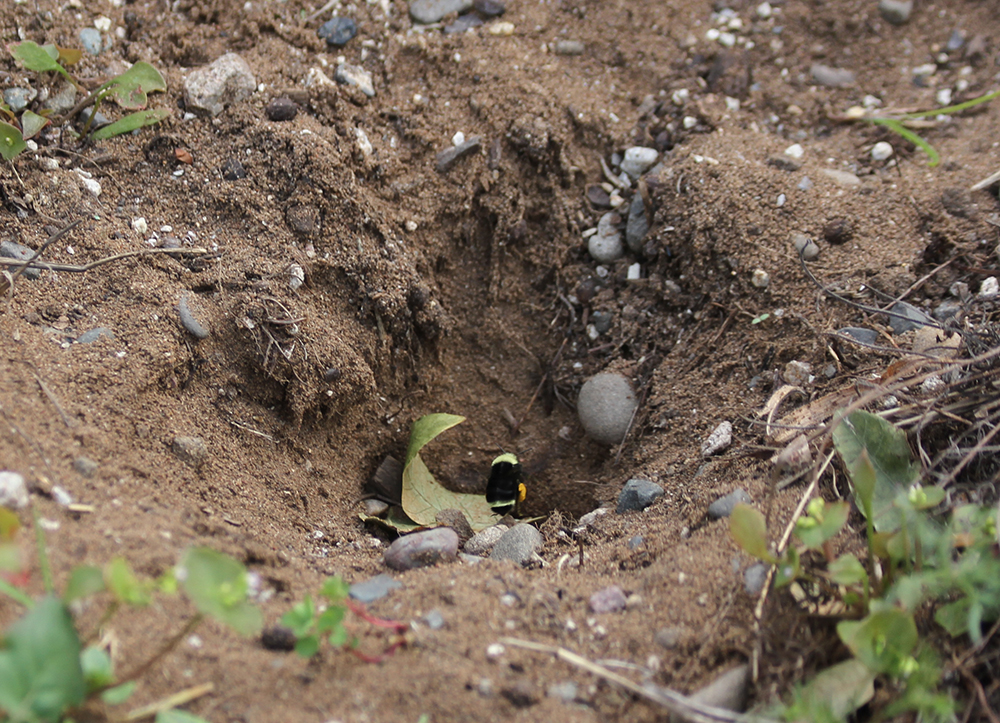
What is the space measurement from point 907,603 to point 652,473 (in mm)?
1206

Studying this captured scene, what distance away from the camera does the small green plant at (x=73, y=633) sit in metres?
1.22

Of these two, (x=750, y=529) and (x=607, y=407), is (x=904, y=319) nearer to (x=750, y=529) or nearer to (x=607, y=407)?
(x=607, y=407)

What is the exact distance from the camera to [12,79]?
8.86 ft

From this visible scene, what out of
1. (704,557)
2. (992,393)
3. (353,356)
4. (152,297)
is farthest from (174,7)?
(992,393)

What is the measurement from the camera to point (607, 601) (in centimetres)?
184

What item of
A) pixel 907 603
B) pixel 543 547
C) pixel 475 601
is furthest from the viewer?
pixel 543 547

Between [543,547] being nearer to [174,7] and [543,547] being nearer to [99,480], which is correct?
[99,480]

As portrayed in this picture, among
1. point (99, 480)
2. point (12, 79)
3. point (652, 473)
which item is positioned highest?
point (12, 79)

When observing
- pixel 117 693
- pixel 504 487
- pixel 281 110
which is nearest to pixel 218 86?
pixel 281 110

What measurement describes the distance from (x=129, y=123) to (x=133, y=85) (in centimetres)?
15

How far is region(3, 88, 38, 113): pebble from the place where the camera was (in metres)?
2.66

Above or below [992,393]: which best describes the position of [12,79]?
above

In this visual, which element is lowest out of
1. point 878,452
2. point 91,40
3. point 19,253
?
point 878,452

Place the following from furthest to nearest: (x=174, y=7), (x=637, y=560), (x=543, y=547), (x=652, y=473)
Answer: (x=174, y=7), (x=652, y=473), (x=543, y=547), (x=637, y=560)
